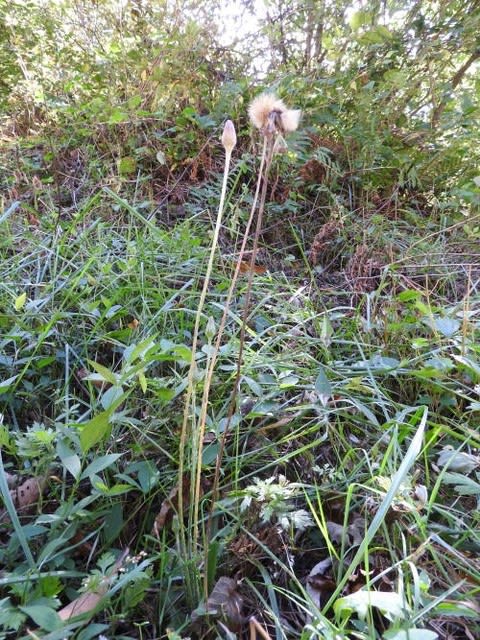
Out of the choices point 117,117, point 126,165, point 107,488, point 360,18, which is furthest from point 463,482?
point 360,18

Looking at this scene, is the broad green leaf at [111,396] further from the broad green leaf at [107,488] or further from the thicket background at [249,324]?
the broad green leaf at [107,488]

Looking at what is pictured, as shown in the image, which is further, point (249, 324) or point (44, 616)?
point (249, 324)

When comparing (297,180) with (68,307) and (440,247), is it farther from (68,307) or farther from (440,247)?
(68,307)

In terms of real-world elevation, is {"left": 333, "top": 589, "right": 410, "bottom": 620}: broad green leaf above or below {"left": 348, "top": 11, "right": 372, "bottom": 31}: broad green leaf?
below

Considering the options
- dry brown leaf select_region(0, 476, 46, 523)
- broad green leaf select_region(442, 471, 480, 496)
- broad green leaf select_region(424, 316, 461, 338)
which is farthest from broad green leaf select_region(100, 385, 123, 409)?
broad green leaf select_region(424, 316, 461, 338)

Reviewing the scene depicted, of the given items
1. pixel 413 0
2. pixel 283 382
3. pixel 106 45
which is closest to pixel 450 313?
pixel 283 382

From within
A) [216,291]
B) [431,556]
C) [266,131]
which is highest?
[266,131]

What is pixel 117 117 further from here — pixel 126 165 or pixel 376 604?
pixel 376 604

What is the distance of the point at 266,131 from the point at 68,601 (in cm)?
88

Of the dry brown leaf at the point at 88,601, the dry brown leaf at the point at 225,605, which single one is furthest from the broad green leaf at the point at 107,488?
the dry brown leaf at the point at 225,605

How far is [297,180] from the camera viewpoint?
239 centimetres

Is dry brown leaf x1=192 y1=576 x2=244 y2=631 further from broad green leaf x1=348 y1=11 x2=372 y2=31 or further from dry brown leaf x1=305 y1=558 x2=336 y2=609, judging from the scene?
broad green leaf x1=348 y1=11 x2=372 y2=31

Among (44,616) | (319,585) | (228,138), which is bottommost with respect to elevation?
(319,585)

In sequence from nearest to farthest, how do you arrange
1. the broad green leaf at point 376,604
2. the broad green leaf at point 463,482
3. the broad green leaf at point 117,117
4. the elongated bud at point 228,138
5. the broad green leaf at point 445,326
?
1. the broad green leaf at point 376,604
2. the elongated bud at point 228,138
3. the broad green leaf at point 463,482
4. the broad green leaf at point 445,326
5. the broad green leaf at point 117,117
